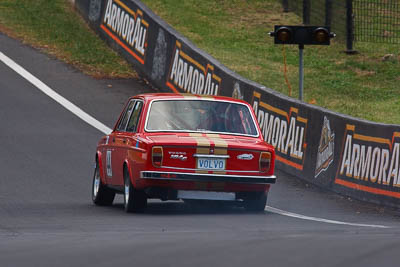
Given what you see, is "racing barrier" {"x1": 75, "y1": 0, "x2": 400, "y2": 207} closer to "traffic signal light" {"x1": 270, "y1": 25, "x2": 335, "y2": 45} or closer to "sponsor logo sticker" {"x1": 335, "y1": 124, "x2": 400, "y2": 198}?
"sponsor logo sticker" {"x1": 335, "y1": 124, "x2": 400, "y2": 198}

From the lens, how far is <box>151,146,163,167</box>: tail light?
488 inches

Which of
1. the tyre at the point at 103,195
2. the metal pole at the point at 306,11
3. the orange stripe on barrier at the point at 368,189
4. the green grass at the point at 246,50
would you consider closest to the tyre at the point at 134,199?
the tyre at the point at 103,195

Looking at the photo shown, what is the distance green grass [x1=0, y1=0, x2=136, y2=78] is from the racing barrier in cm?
87

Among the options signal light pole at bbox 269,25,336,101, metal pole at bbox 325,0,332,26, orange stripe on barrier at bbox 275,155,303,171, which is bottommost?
orange stripe on barrier at bbox 275,155,303,171

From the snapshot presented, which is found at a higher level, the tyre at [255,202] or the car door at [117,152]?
the car door at [117,152]

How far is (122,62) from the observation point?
29.6 meters

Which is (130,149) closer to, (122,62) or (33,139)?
(33,139)

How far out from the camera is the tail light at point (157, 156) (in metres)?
12.4

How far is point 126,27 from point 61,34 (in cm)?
327

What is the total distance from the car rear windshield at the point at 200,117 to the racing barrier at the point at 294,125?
2674mm

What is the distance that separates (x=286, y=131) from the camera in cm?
1877

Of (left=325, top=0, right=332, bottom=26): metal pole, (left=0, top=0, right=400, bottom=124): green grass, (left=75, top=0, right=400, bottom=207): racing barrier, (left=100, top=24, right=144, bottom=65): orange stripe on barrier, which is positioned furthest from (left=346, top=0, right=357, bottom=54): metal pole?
(left=100, top=24, right=144, bottom=65): orange stripe on barrier

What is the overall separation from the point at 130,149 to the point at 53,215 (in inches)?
52.0

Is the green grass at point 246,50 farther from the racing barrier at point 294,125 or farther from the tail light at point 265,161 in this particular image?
the tail light at point 265,161
